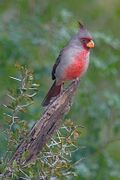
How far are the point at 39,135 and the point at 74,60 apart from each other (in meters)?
1.30

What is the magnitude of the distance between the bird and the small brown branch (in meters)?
0.95

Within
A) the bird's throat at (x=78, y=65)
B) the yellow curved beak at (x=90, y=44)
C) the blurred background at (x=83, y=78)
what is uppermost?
the blurred background at (x=83, y=78)

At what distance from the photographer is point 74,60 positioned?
5172mm

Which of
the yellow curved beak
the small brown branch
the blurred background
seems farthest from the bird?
the small brown branch

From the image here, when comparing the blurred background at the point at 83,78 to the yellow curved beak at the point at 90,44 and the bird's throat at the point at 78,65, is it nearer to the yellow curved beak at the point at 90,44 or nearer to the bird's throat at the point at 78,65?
the bird's throat at the point at 78,65

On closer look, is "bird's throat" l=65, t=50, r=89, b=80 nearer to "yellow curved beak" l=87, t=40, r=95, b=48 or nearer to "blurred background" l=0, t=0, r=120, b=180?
"yellow curved beak" l=87, t=40, r=95, b=48

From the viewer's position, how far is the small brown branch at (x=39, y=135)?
388cm

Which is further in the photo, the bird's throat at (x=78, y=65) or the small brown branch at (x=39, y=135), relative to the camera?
the bird's throat at (x=78, y=65)

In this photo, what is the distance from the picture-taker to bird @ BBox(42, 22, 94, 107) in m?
5.11

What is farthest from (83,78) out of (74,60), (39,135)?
(39,135)

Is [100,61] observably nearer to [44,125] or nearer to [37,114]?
[37,114]

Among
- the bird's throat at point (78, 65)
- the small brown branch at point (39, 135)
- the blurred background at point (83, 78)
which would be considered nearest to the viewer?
the small brown branch at point (39, 135)

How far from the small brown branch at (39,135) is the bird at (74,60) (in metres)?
0.95

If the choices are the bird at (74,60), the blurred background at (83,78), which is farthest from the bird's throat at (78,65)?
the blurred background at (83,78)
